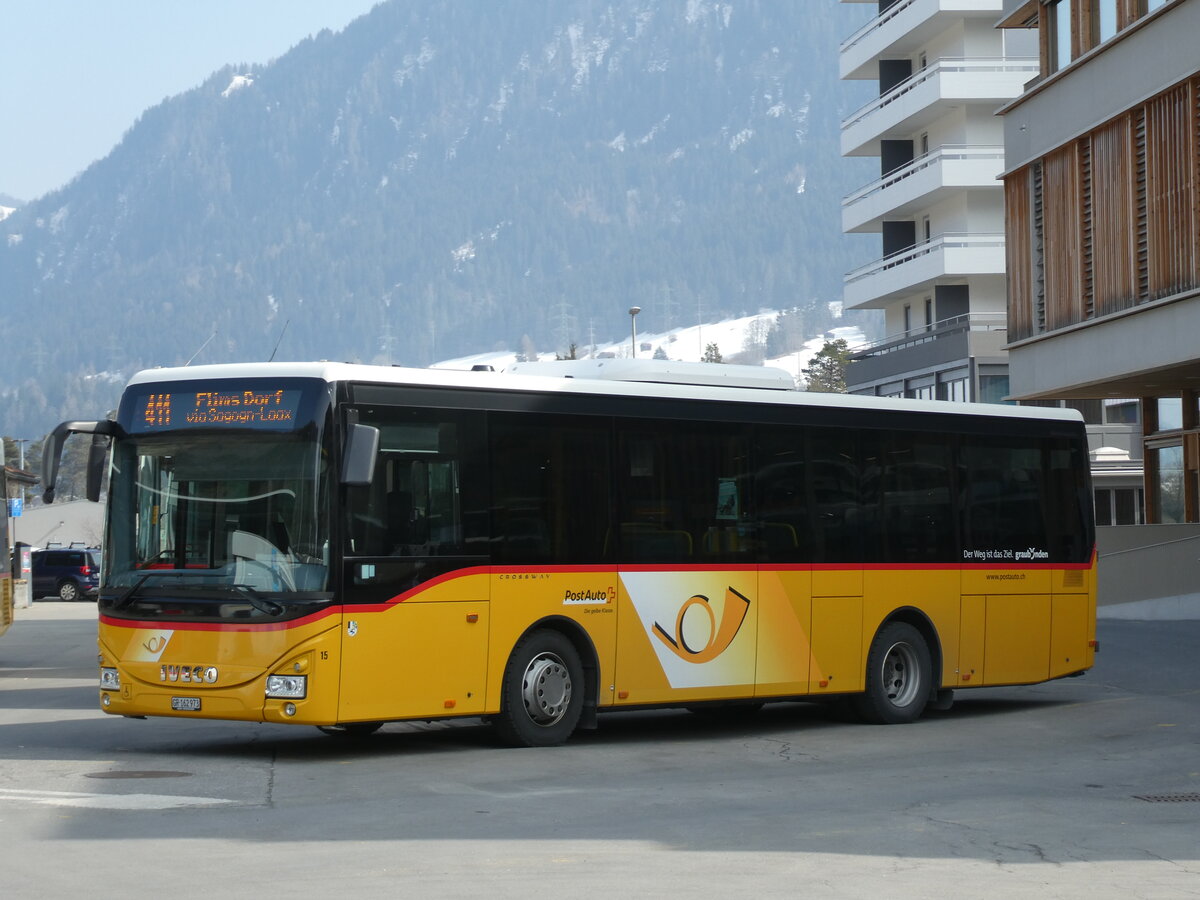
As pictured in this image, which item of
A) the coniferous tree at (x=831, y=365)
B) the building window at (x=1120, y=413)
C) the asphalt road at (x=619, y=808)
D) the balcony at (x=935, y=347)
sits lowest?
the asphalt road at (x=619, y=808)

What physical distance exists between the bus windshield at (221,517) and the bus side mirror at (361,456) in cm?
36

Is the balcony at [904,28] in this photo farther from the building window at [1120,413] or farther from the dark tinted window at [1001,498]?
the dark tinted window at [1001,498]

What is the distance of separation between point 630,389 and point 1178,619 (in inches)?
903

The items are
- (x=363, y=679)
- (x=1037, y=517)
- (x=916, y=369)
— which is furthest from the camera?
(x=916, y=369)

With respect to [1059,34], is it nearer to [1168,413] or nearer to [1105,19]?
[1105,19]

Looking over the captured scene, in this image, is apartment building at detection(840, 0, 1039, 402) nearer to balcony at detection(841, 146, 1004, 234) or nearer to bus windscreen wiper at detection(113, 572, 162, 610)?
balcony at detection(841, 146, 1004, 234)

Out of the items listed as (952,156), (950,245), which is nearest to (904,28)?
(952,156)

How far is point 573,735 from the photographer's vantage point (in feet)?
51.3

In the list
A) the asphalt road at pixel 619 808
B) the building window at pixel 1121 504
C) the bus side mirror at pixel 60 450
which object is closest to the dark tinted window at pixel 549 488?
the asphalt road at pixel 619 808

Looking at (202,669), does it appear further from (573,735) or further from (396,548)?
(573,735)

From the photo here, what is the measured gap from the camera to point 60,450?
41.8 feet

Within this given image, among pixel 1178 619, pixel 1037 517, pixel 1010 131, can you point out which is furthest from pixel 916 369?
pixel 1037 517

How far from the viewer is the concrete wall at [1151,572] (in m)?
34.7

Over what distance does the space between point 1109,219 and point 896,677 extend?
19361 mm
